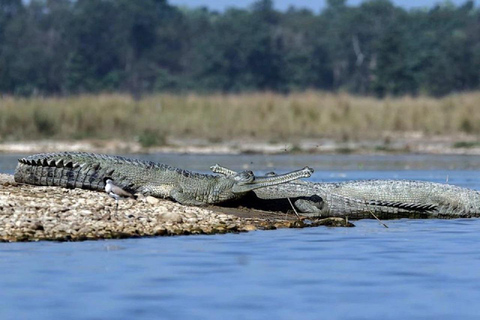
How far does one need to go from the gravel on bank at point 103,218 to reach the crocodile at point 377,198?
1.46 feet

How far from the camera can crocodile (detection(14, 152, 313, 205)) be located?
13133 mm

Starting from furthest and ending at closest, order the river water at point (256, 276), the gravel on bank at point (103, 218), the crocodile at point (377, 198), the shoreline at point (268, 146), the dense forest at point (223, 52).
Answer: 1. the dense forest at point (223, 52)
2. the shoreline at point (268, 146)
3. the crocodile at point (377, 198)
4. the gravel on bank at point (103, 218)
5. the river water at point (256, 276)

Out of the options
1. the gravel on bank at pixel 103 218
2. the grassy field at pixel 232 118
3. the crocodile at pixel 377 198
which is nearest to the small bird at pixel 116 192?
the gravel on bank at pixel 103 218

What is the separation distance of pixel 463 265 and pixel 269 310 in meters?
2.63

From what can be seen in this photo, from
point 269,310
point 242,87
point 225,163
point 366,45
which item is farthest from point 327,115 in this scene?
point 366,45

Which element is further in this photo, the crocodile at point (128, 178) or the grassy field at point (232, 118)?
the grassy field at point (232, 118)

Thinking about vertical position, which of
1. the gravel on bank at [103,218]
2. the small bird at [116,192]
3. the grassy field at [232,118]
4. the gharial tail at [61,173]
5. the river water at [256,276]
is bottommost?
the river water at [256,276]

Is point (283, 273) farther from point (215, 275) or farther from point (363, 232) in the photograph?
point (363, 232)

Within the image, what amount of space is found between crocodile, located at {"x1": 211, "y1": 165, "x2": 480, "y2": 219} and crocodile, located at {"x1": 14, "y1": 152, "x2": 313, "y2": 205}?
39 cm

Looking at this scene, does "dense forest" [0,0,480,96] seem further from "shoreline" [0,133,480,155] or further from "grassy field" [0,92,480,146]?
"shoreline" [0,133,480,155]

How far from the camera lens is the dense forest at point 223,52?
64.1 metres

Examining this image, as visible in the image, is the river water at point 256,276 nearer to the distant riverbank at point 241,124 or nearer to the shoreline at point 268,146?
the shoreline at point 268,146

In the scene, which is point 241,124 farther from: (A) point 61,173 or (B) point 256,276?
(B) point 256,276

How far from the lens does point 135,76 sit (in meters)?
71.2
